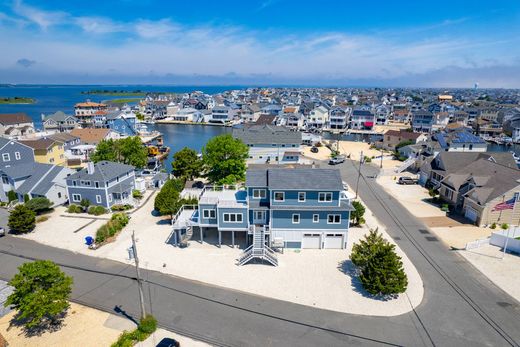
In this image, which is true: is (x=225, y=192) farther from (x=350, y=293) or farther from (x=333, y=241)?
(x=350, y=293)

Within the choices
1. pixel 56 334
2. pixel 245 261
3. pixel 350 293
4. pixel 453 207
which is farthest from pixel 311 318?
pixel 453 207

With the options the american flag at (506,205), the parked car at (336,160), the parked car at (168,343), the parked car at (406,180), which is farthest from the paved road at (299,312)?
the parked car at (336,160)

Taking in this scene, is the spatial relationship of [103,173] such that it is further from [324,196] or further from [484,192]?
[484,192]

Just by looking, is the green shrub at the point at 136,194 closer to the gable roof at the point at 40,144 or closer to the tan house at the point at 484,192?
the gable roof at the point at 40,144

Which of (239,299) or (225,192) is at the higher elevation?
(225,192)

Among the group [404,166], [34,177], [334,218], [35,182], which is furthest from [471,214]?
[34,177]

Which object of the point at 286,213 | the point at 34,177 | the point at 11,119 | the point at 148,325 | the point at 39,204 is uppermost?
the point at 11,119
